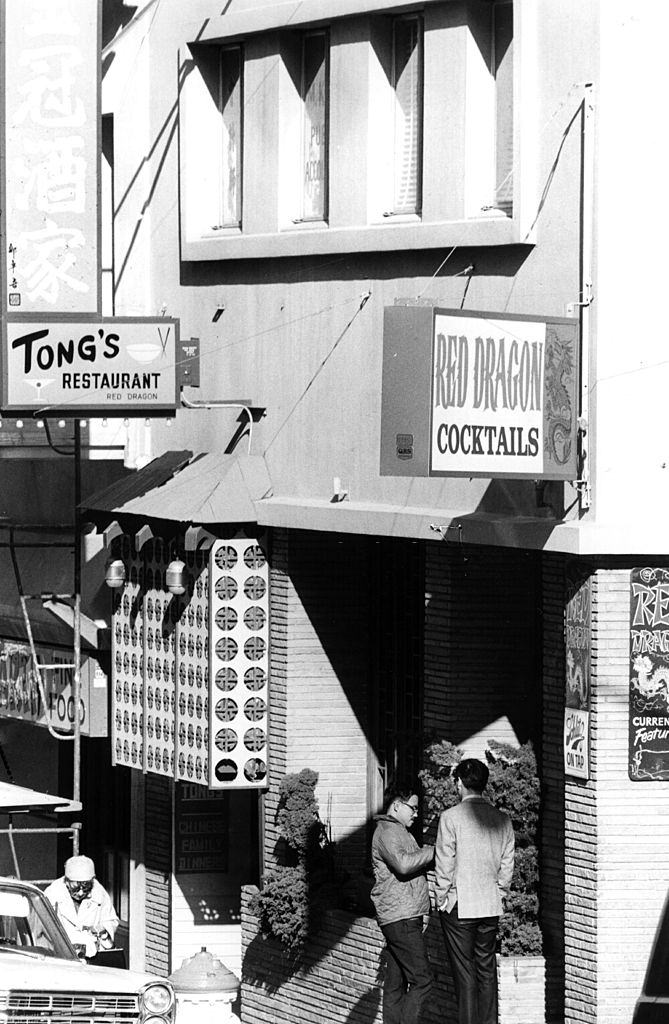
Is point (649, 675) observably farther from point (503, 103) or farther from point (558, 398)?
point (503, 103)

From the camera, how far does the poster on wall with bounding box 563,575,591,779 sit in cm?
1410

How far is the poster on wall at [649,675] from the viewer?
1395 cm

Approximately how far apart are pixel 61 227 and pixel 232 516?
2.72 meters

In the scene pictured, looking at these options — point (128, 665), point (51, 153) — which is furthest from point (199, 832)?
point (51, 153)

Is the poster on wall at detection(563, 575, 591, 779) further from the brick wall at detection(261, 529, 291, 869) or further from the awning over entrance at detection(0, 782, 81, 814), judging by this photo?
the awning over entrance at detection(0, 782, 81, 814)

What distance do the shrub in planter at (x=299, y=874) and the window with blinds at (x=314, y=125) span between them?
4517mm

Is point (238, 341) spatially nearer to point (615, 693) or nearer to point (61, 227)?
point (61, 227)

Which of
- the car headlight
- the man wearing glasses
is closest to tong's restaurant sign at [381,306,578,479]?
the man wearing glasses

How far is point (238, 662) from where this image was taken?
56.7 feet

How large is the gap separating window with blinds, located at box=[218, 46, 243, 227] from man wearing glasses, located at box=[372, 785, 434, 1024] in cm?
596

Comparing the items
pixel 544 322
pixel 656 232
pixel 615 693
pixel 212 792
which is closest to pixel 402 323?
pixel 544 322

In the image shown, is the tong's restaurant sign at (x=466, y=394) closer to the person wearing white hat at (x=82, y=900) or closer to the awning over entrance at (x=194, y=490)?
the awning over entrance at (x=194, y=490)

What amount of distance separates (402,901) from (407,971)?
1.67 ft

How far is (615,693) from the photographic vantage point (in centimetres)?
1398
